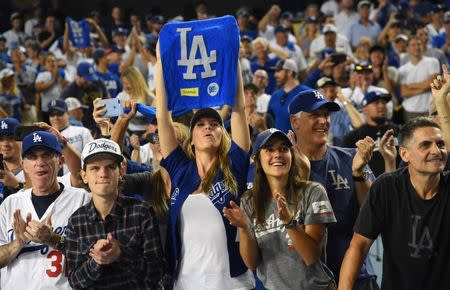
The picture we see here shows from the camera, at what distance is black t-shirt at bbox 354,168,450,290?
447cm

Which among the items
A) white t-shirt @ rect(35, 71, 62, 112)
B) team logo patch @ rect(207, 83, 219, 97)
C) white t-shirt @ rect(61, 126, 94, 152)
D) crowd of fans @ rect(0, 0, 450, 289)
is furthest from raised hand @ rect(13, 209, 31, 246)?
white t-shirt @ rect(35, 71, 62, 112)

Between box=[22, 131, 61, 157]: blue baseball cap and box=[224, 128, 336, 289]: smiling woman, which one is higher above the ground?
box=[22, 131, 61, 157]: blue baseball cap

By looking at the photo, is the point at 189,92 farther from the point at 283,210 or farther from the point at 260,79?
the point at 260,79

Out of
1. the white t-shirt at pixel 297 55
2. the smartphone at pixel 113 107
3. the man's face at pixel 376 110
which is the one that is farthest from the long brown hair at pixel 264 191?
the white t-shirt at pixel 297 55

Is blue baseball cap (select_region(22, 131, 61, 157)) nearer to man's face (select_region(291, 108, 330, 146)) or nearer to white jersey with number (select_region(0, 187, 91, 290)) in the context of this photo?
white jersey with number (select_region(0, 187, 91, 290))

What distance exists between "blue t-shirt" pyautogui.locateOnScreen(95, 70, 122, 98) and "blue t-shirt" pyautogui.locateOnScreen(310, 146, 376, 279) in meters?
7.95

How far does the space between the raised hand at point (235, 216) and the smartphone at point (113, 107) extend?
1.61 m

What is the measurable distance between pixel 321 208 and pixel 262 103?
721 centimetres

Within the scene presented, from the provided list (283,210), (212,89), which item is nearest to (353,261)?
(283,210)

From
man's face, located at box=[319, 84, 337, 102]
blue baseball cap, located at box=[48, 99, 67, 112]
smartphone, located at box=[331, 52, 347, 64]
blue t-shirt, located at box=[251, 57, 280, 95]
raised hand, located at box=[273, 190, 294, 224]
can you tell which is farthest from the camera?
blue t-shirt, located at box=[251, 57, 280, 95]

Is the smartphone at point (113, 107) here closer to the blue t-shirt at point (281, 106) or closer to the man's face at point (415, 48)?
the blue t-shirt at point (281, 106)

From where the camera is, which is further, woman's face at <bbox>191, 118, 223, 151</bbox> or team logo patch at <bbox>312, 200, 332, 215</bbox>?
woman's face at <bbox>191, 118, 223, 151</bbox>

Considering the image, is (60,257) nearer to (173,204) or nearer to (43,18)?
(173,204)

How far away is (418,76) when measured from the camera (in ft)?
41.6
